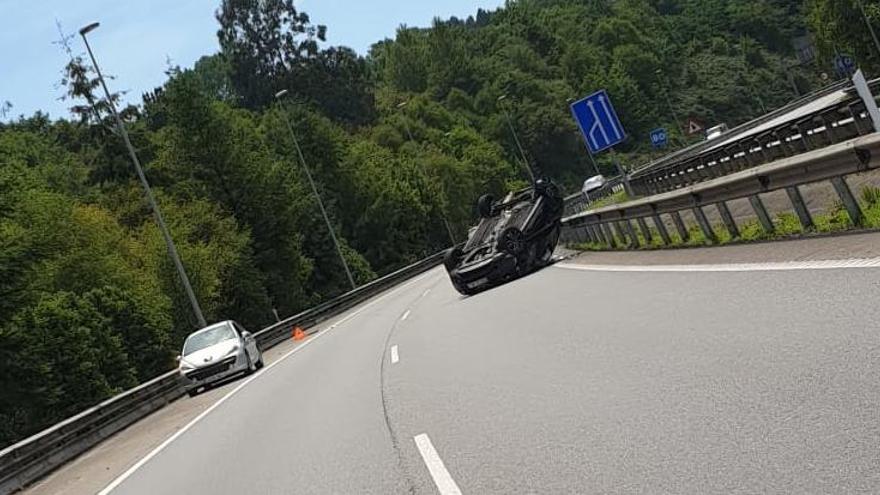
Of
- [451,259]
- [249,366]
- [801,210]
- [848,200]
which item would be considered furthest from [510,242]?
[848,200]

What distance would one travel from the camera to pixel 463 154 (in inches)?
4646

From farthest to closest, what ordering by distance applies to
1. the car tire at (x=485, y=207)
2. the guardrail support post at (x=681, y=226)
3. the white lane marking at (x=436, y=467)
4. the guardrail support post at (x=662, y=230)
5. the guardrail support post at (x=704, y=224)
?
1. the car tire at (x=485, y=207)
2. the guardrail support post at (x=662, y=230)
3. the guardrail support post at (x=681, y=226)
4. the guardrail support post at (x=704, y=224)
5. the white lane marking at (x=436, y=467)

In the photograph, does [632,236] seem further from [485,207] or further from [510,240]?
[485,207]

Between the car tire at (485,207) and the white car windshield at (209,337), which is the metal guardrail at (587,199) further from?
the white car windshield at (209,337)

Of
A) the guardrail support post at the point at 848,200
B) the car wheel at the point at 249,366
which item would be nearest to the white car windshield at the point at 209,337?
the car wheel at the point at 249,366

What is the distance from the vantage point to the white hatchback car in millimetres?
22516

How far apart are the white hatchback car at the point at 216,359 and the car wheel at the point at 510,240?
6681 mm

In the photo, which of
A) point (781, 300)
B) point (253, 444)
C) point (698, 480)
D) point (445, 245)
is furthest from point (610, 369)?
point (445, 245)

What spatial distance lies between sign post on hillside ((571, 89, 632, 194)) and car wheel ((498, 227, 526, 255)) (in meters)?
3.43

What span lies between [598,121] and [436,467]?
1901 centimetres

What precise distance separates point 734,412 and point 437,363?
7493 millimetres

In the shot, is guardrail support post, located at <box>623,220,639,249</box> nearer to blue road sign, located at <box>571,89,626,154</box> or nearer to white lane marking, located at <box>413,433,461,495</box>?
blue road sign, located at <box>571,89,626,154</box>

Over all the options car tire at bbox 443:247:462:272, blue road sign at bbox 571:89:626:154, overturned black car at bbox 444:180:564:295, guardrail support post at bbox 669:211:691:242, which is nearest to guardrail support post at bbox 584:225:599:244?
overturned black car at bbox 444:180:564:295

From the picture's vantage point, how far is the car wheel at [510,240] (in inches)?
923
